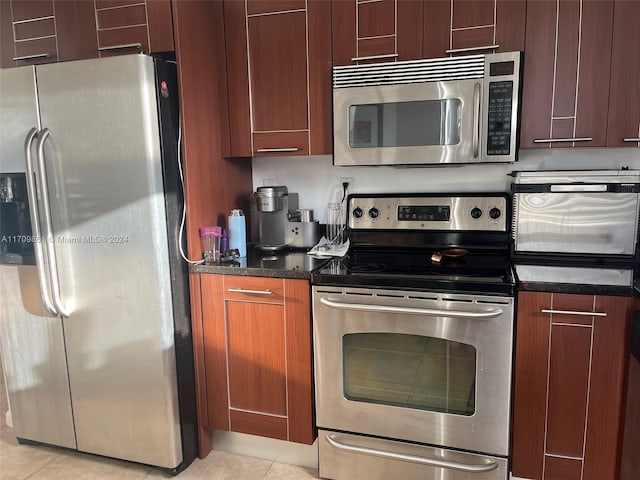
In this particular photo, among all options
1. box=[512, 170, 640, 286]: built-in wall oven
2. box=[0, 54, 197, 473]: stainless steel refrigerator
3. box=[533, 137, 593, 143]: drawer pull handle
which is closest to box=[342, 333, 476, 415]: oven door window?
box=[512, 170, 640, 286]: built-in wall oven

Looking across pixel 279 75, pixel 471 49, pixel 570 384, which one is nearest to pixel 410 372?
pixel 570 384

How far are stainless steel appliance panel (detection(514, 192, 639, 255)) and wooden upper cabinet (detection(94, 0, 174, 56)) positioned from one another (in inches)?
64.7

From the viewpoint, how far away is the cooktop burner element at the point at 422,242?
181 centimetres

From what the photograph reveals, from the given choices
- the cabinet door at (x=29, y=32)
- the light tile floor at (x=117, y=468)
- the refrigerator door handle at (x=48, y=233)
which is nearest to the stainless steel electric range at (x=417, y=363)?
the light tile floor at (x=117, y=468)

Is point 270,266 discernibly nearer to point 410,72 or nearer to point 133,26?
point 410,72

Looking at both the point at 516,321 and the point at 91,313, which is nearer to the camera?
the point at 516,321

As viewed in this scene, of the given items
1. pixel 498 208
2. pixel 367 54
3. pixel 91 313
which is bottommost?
pixel 91 313

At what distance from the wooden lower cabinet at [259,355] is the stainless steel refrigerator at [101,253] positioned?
12 cm

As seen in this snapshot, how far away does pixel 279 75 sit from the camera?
7.20ft

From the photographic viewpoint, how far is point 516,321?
1.70 meters

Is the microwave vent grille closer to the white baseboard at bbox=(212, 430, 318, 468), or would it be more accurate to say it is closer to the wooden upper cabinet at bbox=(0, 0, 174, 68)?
the wooden upper cabinet at bbox=(0, 0, 174, 68)

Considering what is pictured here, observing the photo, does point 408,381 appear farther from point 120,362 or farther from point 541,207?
point 120,362

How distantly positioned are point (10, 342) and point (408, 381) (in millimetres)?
1838

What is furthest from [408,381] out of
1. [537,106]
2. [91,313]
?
[91,313]
